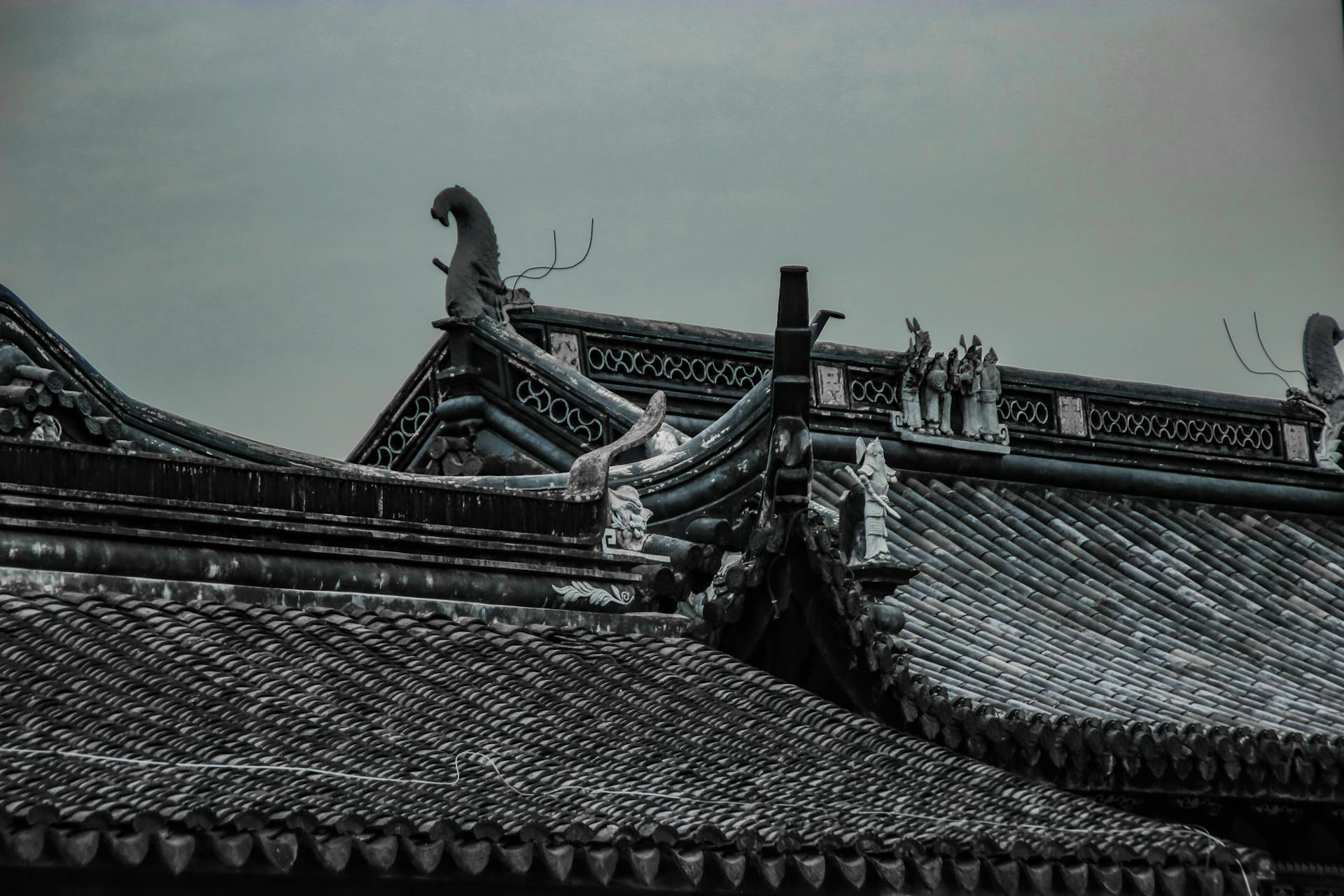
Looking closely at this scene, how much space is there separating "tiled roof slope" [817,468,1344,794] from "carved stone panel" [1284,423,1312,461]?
2.26 feet

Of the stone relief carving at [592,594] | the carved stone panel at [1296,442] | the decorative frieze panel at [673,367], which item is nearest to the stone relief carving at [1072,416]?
the carved stone panel at [1296,442]

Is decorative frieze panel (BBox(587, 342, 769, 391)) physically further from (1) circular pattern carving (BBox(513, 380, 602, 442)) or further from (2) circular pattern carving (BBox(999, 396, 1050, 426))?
(2) circular pattern carving (BBox(999, 396, 1050, 426))

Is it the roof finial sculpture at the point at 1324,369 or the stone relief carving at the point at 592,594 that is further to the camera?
the roof finial sculpture at the point at 1324,369

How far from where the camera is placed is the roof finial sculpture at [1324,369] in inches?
696

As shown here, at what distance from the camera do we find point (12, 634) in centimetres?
817

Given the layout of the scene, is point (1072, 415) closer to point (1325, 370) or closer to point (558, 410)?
point (1325, 370)

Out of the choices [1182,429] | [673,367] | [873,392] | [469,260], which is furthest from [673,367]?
[1182,429]

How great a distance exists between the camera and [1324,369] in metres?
17.8

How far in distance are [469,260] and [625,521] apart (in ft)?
15.6

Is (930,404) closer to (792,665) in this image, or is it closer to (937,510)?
(937,510)

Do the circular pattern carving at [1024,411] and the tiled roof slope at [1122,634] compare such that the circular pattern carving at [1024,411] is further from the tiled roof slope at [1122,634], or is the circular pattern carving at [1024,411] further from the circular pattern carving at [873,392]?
the circular pattern carving at [873,392]

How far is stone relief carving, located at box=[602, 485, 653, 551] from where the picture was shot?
1013cm

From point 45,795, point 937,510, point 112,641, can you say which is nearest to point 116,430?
point 112,641

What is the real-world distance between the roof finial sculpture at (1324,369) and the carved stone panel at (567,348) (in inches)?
267
